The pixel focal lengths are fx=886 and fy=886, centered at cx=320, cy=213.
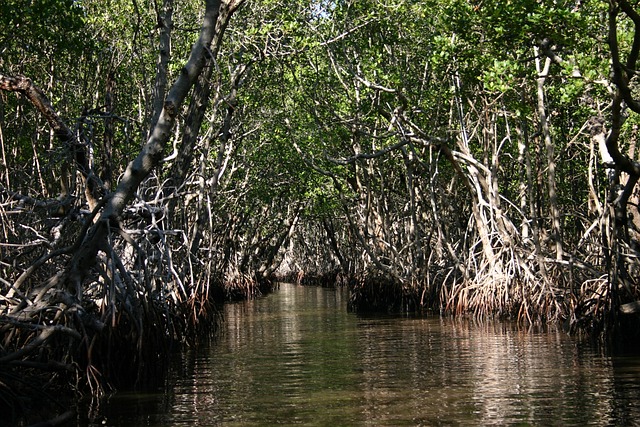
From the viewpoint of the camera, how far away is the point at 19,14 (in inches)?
468

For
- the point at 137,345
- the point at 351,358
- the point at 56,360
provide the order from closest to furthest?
the point at 56,360 < the point at 137,345 < the point at 351,358

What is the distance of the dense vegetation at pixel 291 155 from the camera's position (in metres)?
8.34

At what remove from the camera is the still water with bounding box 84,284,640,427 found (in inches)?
275

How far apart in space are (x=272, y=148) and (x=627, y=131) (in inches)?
405

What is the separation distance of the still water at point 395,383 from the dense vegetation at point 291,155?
641 mm

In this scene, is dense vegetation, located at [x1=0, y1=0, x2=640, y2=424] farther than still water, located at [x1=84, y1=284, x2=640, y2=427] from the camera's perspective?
Yes

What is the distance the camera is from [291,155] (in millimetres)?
23281

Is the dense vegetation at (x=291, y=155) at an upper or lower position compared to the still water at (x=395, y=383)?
upper

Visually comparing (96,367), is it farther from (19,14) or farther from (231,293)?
(231,293)

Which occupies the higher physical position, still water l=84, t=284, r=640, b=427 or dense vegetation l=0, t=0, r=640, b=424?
dense vegetation l=0, t=0, r=640, b=424

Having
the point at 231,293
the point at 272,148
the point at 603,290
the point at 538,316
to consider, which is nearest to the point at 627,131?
the point at 538,316

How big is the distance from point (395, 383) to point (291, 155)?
592 inches

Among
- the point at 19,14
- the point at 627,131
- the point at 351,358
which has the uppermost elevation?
the point at 19,14

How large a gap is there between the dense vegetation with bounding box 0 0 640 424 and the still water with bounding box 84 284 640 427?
2.10 ft
